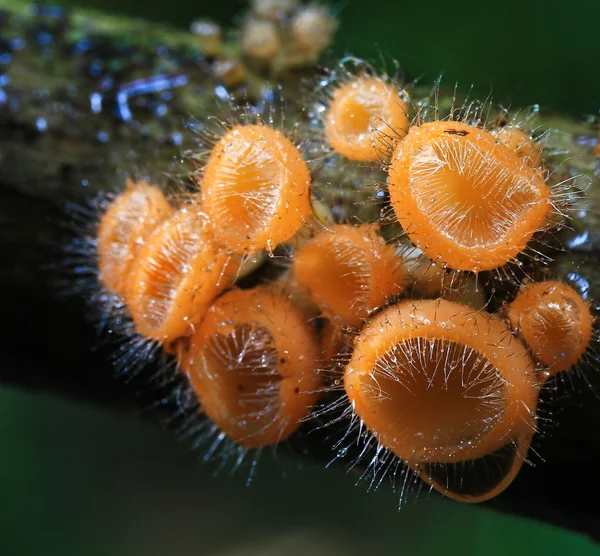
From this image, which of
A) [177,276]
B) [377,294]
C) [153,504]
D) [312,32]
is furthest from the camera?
[153,504]

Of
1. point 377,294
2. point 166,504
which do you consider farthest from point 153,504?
point 377,294

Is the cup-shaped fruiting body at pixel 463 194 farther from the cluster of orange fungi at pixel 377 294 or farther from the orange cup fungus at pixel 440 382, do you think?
the orange cup fungus at pixel 440 382

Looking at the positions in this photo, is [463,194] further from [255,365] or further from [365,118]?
[255,365]

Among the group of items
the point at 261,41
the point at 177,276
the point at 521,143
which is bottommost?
the point at 177,276

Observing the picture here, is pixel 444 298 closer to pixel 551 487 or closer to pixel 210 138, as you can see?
pixel 551 487

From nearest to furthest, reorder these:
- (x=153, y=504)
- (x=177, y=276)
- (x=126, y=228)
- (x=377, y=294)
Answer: (x=377, y=294), (x=177, y=276), (x=126, y=228), (x=153, y=504)

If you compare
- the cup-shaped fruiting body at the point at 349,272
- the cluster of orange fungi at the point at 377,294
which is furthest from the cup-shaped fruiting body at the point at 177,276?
the cup-shaped fruiting body at the point at 349,272

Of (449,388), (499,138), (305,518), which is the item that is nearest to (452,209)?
(499,138)
